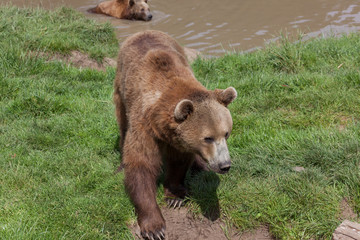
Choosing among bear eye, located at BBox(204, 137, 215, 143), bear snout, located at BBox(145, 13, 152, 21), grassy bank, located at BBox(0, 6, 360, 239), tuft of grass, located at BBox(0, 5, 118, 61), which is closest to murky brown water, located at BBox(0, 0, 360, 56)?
bear snout, located at BBox(145, 13, 152, 21)

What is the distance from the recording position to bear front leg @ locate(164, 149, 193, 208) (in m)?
4.41

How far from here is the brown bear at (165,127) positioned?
3.83 meters

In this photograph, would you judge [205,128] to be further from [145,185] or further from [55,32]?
[55,32]

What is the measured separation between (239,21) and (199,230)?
348 inches

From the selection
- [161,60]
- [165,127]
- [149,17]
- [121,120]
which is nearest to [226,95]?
[165,127]

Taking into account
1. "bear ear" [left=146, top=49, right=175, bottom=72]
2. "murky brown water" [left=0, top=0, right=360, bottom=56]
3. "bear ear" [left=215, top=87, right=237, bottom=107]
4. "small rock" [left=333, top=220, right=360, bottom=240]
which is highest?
"bear ear" [left=146, top=49, right=175, bottom=72]

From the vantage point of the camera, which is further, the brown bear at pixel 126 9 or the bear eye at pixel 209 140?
the brown bear at pixel 126 9

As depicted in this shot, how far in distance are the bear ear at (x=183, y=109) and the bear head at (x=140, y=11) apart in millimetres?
9821

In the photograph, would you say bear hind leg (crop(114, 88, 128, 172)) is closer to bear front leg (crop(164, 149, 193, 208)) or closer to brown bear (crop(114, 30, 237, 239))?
brown bear (crop(114, 30, 237, 239))

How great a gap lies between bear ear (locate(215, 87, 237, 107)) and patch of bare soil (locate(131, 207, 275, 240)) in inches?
44.6

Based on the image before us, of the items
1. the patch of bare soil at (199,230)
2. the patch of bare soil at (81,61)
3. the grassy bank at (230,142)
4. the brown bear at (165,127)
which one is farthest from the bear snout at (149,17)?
the patch of bare soil at (199,230)

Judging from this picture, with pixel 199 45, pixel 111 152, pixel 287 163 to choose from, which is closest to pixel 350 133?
pixel 287 163

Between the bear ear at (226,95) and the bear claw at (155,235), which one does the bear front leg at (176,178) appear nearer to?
the bear claw at (155,235)

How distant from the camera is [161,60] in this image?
456 centimetres
